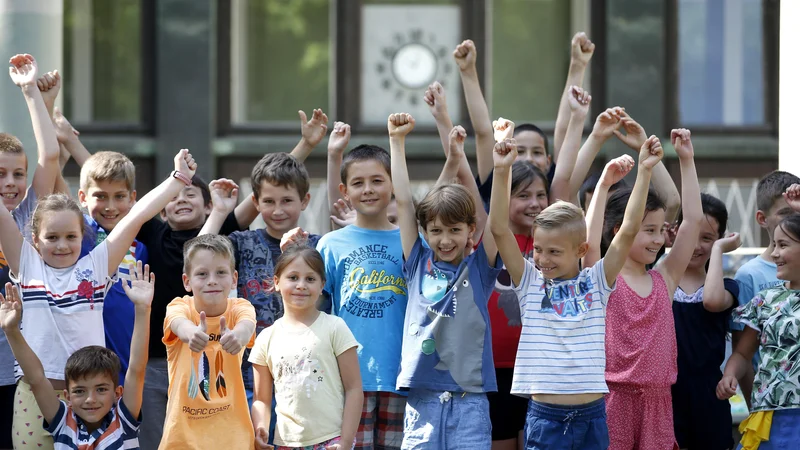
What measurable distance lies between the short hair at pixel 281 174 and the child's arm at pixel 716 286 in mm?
1994

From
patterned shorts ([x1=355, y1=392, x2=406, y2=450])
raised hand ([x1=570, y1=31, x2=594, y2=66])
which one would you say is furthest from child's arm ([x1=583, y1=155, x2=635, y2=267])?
raised hand ([x1=570, y1=31, x2=594, y2=66])

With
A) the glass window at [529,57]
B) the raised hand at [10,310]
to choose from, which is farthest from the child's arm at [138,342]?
the glass window at [529,57]

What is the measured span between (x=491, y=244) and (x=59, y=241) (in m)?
1.90

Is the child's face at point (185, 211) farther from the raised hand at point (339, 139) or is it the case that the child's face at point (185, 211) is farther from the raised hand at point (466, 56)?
the raised hand at point (466, 56)

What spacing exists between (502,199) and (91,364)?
1861 millimetres

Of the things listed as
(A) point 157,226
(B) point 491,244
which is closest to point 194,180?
(A) point 157,226

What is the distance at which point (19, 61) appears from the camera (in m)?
5.28

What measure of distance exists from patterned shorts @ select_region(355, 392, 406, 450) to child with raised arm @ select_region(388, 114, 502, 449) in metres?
0.20

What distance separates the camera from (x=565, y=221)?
452cm

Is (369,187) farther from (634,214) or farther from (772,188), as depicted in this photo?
(772,188)

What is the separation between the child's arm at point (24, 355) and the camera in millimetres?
4453

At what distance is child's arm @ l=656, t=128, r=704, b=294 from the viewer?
197 inches

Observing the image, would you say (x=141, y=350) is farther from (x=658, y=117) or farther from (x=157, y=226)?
(x=658, y=117)

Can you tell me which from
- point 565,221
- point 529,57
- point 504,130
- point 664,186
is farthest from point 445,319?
point 529,57
